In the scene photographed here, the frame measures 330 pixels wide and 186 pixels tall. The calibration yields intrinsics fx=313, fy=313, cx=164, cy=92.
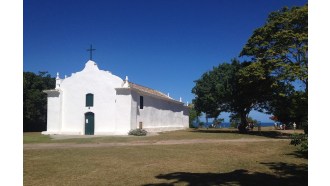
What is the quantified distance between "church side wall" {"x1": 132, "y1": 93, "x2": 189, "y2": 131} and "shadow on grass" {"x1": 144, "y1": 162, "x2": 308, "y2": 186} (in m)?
20.9

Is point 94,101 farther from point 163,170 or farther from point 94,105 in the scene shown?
point 163,170

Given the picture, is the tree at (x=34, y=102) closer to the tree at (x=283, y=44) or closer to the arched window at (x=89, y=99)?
the arched window at (x=89, y=99)

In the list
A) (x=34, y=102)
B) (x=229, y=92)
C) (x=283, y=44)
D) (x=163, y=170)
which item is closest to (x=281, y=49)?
(x=283, y=44)

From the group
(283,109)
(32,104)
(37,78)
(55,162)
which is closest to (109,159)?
(55,162)

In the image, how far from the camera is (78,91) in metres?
29.8

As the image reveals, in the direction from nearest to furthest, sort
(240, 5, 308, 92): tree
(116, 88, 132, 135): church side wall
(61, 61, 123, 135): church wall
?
(240, 5, 308, 92): tree < (116, 88, 132, 135): church side wall < (61, 61, 123, 135): church wall

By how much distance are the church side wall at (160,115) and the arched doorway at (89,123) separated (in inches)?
166

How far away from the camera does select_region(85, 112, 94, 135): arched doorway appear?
96.0 feet

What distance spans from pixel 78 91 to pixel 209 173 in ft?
75.5

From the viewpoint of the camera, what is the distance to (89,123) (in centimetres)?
2930

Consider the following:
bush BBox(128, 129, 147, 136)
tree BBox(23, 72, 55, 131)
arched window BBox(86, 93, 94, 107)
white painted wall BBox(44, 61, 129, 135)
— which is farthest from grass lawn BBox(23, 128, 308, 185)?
tree BBox(23, 72, 55, 131)

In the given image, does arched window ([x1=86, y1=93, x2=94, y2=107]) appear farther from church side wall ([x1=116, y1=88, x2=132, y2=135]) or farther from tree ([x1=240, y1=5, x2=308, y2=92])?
tree ([x1=240, y1=5, x2=308, y2=92])

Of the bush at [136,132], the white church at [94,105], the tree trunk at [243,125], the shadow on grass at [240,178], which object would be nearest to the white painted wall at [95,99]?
the white church at [94,105]
